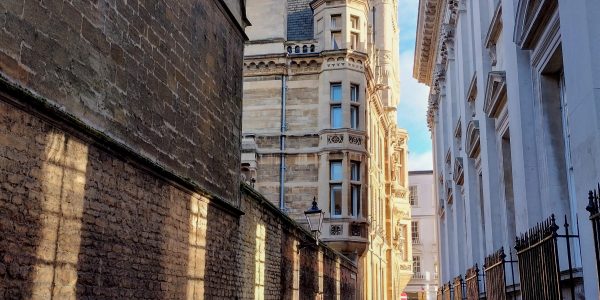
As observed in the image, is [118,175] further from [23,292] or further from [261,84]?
[261,84]

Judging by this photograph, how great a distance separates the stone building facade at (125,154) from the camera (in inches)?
257

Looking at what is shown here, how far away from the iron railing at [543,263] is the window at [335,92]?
18978 mm

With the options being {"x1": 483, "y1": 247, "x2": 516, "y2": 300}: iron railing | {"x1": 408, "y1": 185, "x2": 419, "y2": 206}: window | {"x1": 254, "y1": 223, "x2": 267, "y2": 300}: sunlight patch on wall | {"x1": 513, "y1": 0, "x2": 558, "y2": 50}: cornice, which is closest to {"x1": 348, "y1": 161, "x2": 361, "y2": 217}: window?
{"x1": 254, "y1": 223, "x2": 267, "y2": 300}: sunlight patch on wall

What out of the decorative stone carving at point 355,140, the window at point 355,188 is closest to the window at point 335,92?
the decorative stone carving at point 355,140

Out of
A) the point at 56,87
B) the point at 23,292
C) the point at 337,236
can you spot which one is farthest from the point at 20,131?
the point at 337,236

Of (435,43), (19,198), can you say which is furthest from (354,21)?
(19,198)

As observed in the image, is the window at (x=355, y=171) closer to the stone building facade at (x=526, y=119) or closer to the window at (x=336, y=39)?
the window at (x=336, y=39)

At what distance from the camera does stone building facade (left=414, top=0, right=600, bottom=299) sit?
6.36 m

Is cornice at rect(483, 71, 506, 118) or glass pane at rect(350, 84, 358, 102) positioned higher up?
glass pane at rect(350, 84, 358, 102)

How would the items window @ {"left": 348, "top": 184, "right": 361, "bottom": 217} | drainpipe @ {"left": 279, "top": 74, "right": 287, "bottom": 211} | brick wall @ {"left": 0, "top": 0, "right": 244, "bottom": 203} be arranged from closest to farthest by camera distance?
brick wall @ {"left": 0, "top": 0, "right": 244, "bottom": 203}, drainpipe @ {"left": 279, "top": 74, "right": 287, "bottom": 211}, window @ {"left": 348, "top": 184, "right": 361, "bottom": 217}

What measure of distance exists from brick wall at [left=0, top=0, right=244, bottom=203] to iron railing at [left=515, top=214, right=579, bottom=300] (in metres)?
4.97

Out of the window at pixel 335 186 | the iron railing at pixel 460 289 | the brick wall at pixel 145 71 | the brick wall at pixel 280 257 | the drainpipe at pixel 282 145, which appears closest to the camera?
the brick wall at pixel 145 71

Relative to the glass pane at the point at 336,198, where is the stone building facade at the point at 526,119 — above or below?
below

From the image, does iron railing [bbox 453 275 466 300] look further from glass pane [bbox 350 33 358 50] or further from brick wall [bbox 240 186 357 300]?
glass pane [bbox 350 33 358 50]
